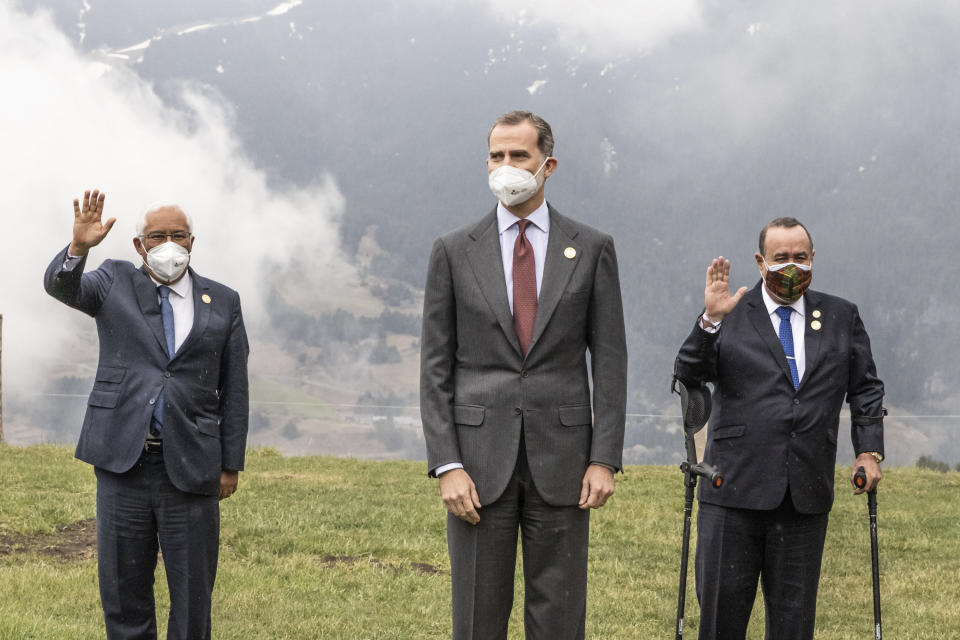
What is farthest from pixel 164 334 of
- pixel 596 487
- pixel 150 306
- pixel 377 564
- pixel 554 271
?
pixel 377 564

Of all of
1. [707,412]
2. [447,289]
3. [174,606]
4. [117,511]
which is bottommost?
[174,606]

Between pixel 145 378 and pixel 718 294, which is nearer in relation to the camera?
pixel 718 294

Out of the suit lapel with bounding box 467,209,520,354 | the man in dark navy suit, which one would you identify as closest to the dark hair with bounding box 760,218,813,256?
the man in dark navy suit

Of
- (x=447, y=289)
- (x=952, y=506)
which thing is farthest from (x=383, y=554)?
(x=952, y=506)

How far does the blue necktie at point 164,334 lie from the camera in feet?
16.7

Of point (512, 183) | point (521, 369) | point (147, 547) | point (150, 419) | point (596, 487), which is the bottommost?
point (147, 547)

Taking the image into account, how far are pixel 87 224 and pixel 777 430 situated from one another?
337 cm

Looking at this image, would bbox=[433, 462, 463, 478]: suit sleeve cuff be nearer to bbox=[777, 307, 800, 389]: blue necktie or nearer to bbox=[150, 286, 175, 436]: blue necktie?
bbox=[150, 286, 175, 436]: blue necktie

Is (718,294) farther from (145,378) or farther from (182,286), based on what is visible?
(145,378)

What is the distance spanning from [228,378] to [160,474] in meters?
0.59

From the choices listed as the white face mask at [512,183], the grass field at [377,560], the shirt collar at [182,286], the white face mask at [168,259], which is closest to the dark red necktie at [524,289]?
the white face mask at [512,183]

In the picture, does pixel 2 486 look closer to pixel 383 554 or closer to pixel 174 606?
pixel 383 554

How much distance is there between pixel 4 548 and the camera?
10.6 metres

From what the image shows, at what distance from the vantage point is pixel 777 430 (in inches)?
204
